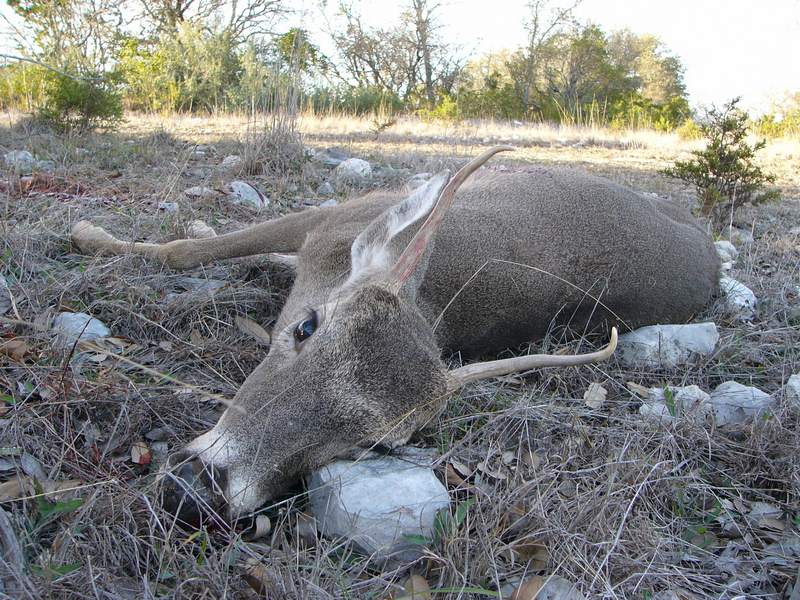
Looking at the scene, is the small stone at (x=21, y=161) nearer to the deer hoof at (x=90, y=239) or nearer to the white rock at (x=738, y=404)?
the deer hoof at (x=90, y=239)

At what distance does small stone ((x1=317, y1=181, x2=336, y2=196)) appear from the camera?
609 cm

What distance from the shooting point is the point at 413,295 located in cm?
275

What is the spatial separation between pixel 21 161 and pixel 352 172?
9.84ft

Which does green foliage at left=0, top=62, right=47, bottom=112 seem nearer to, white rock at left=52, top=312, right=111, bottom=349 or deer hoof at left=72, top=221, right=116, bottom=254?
deer hoof at left=72, top=221, right=116, bottom=254

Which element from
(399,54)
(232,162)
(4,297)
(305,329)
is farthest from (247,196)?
(399,54)

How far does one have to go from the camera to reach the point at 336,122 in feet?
43.7

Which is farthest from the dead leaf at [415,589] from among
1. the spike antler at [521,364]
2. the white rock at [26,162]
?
the white rock at [26,162]

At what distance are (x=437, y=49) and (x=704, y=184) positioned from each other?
27505mm

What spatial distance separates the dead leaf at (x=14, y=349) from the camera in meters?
2.52

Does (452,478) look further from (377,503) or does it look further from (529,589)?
(529,589)

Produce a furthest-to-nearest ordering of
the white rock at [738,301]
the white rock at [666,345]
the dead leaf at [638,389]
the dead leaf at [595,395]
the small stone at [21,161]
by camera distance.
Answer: the small stone at [21,161] < the white rock at [738,301] < the white rock at [666,345] < the dead leaf at [638,389] < the dead leaf at [595,395]

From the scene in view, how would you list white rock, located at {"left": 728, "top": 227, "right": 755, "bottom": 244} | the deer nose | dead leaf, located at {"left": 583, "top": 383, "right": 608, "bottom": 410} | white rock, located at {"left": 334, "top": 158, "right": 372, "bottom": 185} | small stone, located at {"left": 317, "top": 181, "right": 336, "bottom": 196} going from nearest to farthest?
the deer nose → dead leaf, located at {"left": 583, "top": 383, "right": 608, "bottom": 410} → white rock, located at {"left": 728, "top": 227, "right": 755, "bottom": 244} → small stone, located at {"left": 317, "top": 181, "right": 336, "bottom": 196} → white rock, located at {"left": 334, "top": 158, "right": 372, "bottom": 185}

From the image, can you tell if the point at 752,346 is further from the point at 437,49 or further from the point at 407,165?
the point at 437,49

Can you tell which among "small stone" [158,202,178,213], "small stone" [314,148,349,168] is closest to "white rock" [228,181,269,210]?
"small stone" [158,202,178,213]
